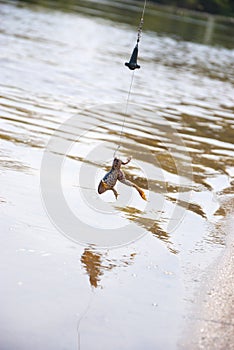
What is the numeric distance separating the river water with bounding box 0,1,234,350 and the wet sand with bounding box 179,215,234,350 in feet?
0.35

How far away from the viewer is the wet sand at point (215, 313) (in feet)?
16.7

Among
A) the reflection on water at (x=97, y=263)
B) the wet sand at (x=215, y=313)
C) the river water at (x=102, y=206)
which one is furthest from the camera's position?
the reflection on water at (x=97, y=263)

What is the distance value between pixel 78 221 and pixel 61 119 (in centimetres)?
487

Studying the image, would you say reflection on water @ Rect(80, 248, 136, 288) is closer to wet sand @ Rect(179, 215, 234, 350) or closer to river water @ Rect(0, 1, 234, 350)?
river water @ Rect(0, 1, 234, 350)

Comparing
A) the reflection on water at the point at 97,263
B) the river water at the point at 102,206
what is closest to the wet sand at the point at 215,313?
the river water at the point at 102,206

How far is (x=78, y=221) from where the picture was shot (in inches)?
281

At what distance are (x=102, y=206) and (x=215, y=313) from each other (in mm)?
2603

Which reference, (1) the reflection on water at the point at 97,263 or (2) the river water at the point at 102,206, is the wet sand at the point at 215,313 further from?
(1) the reflection on water at the point at 97,263

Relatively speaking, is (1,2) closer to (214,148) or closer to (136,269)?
(214,148)

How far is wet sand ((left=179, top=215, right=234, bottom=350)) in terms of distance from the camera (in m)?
5.09

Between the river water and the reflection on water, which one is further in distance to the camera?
the reflection on water

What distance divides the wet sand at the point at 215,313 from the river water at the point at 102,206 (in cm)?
11

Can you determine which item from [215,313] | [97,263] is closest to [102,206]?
[97,263]

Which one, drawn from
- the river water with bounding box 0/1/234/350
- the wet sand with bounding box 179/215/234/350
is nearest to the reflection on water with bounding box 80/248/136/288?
the river water with bounding box 0/1/234/350
